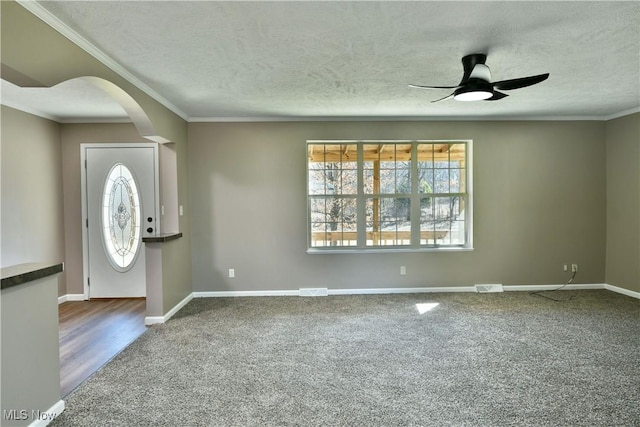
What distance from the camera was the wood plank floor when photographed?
2.67 m

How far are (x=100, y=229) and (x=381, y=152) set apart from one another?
13.0 feet

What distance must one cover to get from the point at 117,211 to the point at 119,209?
0.04 meters

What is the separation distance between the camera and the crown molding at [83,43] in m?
1.89

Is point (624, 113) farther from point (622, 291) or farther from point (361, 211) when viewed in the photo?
point (361, 211)

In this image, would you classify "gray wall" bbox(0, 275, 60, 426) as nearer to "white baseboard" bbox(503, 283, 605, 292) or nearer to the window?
A: the window

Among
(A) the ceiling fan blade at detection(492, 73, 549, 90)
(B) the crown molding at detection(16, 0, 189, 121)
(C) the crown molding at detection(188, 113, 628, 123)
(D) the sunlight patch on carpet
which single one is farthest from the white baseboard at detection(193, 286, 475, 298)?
(A) the ceiling fan blade at detection(492, 73, 549, 90)

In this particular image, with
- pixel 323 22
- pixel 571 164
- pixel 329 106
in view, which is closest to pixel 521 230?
pixel 571 164

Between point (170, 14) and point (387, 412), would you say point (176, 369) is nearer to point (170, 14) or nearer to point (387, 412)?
point (387, 412)

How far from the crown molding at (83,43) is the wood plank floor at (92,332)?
2.37 m

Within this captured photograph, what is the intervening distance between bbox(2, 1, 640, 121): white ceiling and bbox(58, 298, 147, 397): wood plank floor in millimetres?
2414

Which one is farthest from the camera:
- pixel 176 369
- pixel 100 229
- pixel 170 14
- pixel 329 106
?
pixel 100 229

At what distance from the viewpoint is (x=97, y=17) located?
2.02 meters

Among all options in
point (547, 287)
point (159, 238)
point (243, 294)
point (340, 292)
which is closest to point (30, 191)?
point (159, 238)

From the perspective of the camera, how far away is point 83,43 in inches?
90.5
